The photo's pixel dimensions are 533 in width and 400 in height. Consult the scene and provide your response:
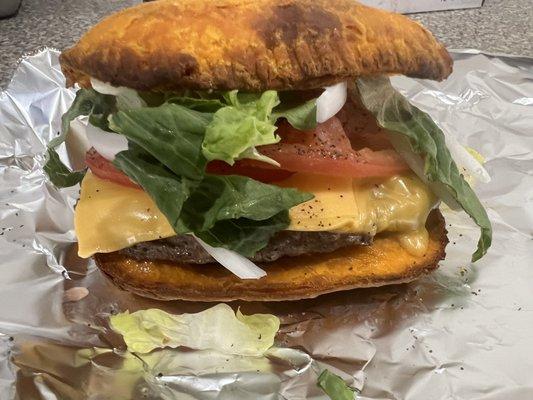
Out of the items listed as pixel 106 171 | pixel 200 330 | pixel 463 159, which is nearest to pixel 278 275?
pixel 200 330

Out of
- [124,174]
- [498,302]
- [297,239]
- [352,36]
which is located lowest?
[498,302]

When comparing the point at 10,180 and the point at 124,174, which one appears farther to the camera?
the point at 10,180

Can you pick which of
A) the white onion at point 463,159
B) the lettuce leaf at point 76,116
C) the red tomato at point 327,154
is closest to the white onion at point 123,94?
the lettuce leaf at point 76,116

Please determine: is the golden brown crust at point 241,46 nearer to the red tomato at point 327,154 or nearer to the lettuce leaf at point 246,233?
the red tomato at point 327,154

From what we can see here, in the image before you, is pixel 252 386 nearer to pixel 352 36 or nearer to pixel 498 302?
pixel 498 302

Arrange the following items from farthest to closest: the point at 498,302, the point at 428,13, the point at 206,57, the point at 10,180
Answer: the point at 428,13 → the point at 10,180 → the point at 498,302 → the point at 206,57

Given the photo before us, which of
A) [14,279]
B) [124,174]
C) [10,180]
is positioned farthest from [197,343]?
[10,180]

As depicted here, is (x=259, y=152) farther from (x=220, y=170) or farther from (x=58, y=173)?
(x=58, y=173)
